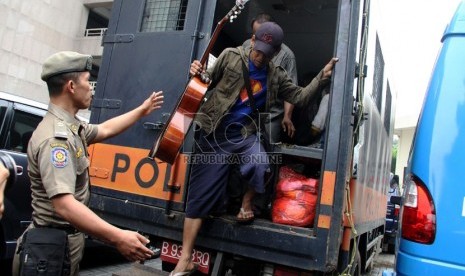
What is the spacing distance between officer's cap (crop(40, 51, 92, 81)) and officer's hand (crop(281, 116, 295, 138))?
6.53 ft

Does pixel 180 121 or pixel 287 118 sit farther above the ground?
pixel 287 118

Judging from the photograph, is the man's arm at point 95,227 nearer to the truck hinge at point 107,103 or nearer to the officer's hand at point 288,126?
the truck hinge at point 107,103

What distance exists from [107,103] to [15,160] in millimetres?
1300

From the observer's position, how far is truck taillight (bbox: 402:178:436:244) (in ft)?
7.38

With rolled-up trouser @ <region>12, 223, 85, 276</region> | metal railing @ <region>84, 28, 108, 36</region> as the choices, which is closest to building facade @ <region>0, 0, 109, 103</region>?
metal railing @ <region>84, 28, 108, 36</region>

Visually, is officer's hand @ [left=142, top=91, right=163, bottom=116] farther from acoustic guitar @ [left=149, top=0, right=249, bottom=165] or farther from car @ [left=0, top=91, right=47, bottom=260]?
car @ [left=0, top=91, right=47, bottom=260]

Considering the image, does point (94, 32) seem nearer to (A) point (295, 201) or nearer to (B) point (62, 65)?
(A) point (295, 201)

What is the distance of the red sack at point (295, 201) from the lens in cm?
290

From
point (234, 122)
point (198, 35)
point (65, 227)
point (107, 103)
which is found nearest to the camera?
point (65, 227)

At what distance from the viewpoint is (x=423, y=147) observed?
2299 millimetres

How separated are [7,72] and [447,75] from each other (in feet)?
57.5

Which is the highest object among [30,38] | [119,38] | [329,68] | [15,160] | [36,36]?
[36,36]

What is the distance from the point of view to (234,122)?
10.3 feet

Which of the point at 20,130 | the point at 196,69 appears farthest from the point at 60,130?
the point at 20,130
